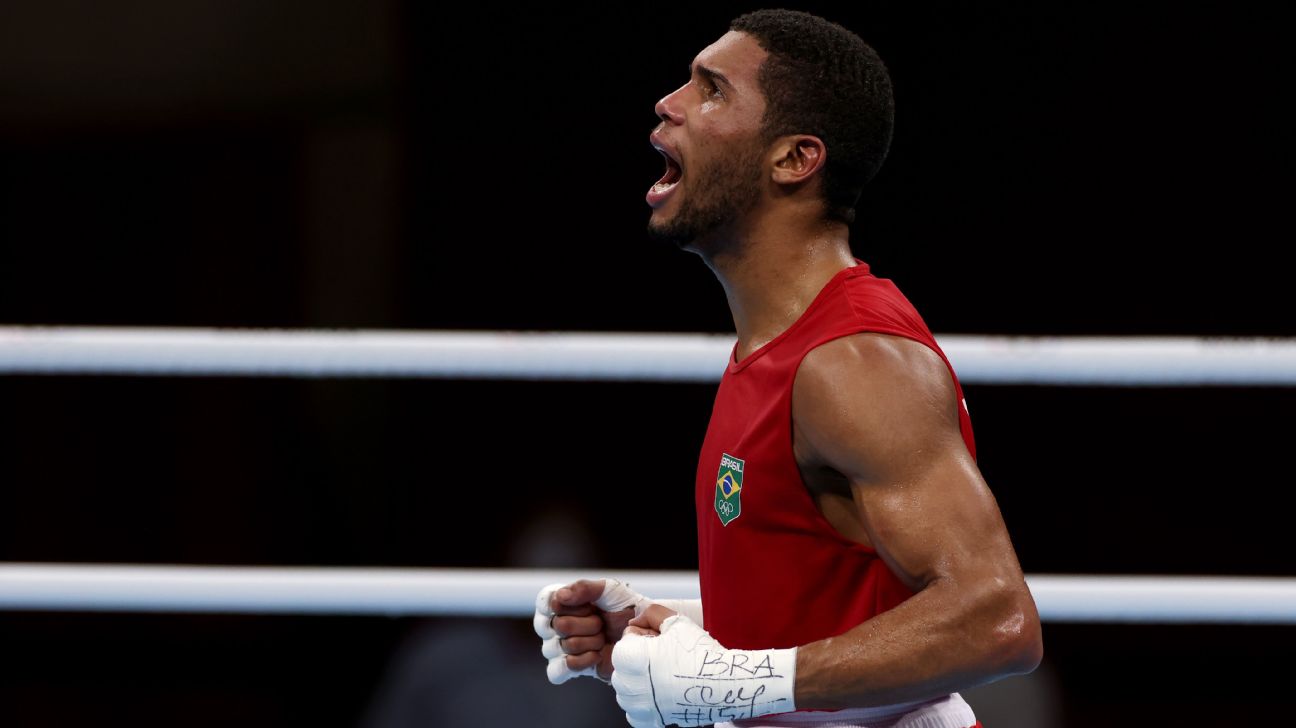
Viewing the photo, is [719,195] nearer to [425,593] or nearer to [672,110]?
[672,110]

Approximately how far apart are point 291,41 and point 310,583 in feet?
5.65

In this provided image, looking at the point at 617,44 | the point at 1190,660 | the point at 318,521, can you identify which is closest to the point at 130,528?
the point at 318,521

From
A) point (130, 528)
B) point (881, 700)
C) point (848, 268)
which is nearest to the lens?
point (881, 700)

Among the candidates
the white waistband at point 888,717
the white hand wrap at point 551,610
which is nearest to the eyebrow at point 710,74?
the white hand wrap at point 551,610

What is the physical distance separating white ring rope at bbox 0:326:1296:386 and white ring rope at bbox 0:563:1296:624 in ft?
1.44

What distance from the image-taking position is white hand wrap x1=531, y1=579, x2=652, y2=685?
74.7 inches

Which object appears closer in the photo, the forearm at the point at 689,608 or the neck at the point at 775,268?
the neck at the point at 775,268

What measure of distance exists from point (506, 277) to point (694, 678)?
221 cm

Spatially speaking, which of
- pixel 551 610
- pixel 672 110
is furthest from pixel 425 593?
pixel 672 110

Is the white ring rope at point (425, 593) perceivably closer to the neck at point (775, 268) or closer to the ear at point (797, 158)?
the neck at point (775, 268)

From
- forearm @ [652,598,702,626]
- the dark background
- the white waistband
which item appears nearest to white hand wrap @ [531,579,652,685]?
forearm @ [652,598,702,626]

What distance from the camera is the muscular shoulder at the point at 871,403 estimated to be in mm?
1415

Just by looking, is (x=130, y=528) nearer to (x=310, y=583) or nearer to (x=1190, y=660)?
(x=310, y=583)

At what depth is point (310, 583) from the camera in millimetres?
2758
